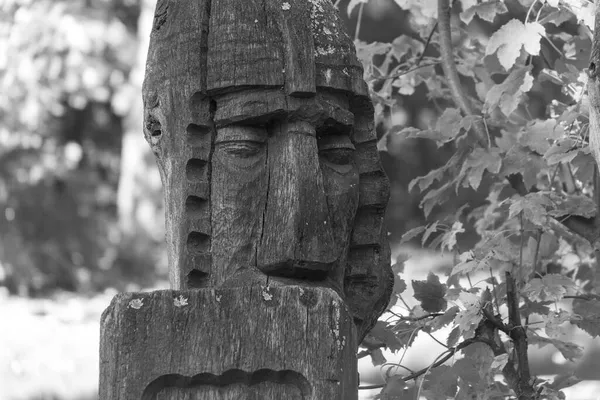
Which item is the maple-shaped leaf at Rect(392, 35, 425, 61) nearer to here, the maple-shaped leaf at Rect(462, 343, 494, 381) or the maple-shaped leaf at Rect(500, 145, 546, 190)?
the maple-shaped leaf at Rect(500, 145, 546, 190)

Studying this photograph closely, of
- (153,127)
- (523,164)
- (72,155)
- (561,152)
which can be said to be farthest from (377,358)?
(72,155)

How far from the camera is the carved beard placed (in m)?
3.04

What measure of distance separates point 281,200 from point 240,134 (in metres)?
0.25

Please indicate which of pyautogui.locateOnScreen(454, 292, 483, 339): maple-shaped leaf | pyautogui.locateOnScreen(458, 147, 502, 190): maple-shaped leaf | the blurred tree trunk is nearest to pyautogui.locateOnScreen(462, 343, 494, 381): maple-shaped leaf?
pyautogui.locateOnScreen(454, 292, 483, 339): maple-shaped leaf

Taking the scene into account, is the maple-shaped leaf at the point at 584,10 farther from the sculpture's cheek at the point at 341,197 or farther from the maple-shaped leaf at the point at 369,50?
the sculpture's cheek at the point at 341,197

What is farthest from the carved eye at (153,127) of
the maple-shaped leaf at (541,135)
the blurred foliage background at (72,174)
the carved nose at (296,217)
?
the blurred foliage background at (72,174)

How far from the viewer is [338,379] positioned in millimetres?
2852

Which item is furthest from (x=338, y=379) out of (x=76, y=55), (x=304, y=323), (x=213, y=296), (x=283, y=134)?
(x=76, y=55)

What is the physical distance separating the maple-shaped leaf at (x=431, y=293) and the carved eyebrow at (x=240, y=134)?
1.17m

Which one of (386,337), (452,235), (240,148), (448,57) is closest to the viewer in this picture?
(240,148)

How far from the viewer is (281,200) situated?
3.08m

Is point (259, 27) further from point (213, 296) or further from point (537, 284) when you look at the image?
point (537, 284)

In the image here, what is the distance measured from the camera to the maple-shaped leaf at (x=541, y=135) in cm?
419

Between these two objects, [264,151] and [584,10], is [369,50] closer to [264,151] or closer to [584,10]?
[584,10]
